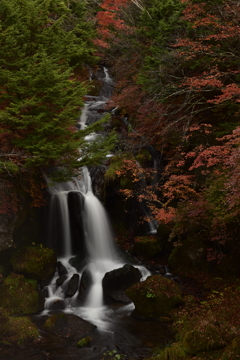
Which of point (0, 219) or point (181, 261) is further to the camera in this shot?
point (181, 261)

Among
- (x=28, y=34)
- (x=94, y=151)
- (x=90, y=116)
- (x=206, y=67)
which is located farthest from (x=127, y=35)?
(x=94, y=151)

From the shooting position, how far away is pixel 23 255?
403 inches

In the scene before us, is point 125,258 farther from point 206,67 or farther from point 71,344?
point 206,67

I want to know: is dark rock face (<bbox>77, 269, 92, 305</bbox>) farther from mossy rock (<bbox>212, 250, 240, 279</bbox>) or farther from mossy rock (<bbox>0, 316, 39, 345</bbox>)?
mossy rock (<bbox>212, 250, 240, 279</bbox>)

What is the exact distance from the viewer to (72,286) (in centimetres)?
994

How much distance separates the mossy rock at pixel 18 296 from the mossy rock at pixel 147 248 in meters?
4.76

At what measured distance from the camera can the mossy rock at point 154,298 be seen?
27.3 ft

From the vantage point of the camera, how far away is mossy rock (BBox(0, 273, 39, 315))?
8812 millimetres

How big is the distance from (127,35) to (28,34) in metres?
10.1

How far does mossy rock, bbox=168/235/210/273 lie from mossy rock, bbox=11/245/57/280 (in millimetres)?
4583

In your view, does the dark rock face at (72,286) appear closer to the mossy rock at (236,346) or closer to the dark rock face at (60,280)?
the dark rock face at (60,280)

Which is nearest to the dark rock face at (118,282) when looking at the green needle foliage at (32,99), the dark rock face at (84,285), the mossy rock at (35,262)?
the dark rock face at (84,285)

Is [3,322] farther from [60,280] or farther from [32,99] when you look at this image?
[32,99]

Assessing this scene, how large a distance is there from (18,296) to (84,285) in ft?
7.07
